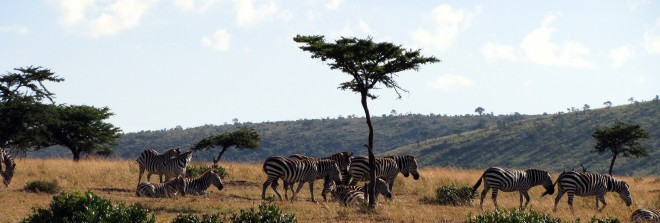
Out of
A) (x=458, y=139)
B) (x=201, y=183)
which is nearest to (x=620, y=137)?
(x=201, y=183)

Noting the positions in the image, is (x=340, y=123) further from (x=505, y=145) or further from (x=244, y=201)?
(x=244, y=201)

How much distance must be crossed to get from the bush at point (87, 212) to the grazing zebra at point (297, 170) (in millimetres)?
8828

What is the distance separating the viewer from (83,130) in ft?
148

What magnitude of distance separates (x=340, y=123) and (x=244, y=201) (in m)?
111

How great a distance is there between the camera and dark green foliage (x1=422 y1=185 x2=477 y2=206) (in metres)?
26.1

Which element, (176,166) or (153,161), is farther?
(153,161)

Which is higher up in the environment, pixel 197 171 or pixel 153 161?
pixel 153 161

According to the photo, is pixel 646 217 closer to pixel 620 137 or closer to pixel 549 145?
pixel 620 137

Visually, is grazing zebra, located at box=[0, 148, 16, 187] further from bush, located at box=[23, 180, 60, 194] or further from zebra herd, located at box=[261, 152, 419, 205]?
zebra herd, located at box=[261, 152, 419, 205]

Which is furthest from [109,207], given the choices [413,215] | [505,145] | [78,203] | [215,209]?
[505,145]

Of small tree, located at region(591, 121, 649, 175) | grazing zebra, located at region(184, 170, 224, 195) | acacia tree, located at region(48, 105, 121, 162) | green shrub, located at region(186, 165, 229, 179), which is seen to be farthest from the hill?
grazing zebra, located at region(184, 170, 224, 195)

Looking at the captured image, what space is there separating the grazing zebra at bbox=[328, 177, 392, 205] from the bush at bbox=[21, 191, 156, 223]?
8911 mm

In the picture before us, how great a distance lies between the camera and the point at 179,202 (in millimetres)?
22531

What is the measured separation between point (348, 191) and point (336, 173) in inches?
69.8
